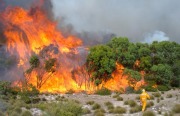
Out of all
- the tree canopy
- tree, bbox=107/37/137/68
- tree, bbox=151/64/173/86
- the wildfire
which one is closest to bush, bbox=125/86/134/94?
the tree canopy

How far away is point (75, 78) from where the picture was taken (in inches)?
2707

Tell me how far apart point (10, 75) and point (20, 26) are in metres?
12.3

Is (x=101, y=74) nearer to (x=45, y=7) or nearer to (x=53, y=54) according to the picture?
(x=53, y=54)

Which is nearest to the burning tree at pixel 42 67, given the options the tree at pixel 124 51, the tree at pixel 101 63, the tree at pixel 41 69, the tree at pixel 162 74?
the tree at pixel 41 69

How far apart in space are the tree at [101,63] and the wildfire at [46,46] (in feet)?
6.66

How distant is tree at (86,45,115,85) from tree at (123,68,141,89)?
328 centimetres

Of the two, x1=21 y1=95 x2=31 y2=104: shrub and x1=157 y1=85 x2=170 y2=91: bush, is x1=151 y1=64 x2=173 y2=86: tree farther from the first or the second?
x1=21 y1=95 x2=31 y2=104: shrub

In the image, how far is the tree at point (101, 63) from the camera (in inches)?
2552

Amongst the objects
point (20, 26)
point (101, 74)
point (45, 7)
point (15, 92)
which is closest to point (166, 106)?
point (15, 92)

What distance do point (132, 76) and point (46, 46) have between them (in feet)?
63.7

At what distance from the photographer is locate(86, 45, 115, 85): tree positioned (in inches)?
2552

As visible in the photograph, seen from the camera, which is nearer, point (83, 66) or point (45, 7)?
point (83, 66)

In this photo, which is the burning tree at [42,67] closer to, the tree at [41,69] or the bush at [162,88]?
the tree at [41,69]

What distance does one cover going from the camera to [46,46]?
229 feet
